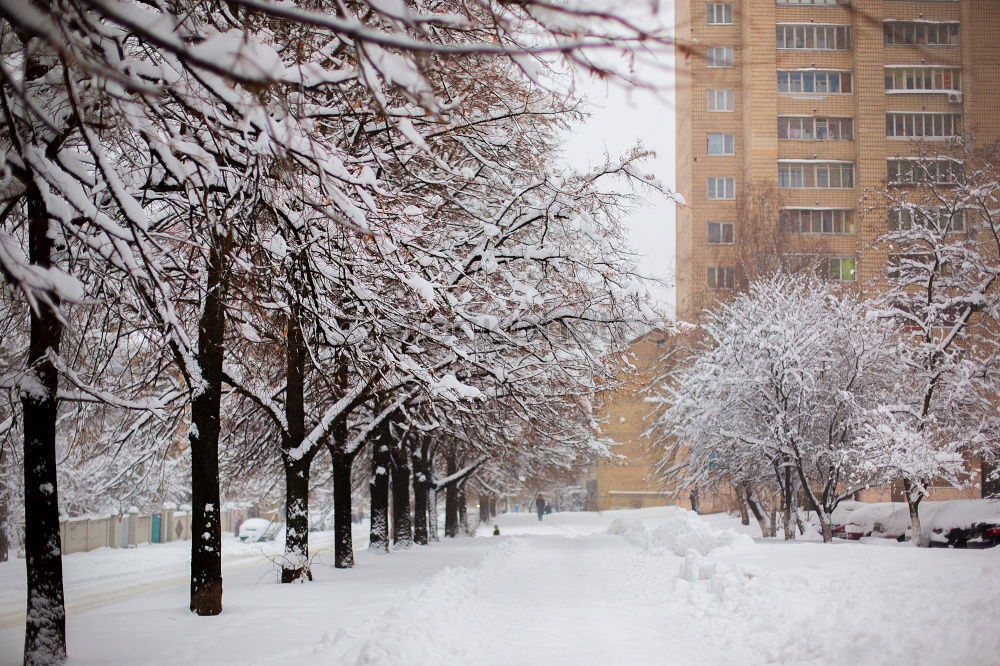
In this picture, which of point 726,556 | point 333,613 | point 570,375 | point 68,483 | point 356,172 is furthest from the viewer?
point 68,483

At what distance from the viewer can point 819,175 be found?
2355 inches

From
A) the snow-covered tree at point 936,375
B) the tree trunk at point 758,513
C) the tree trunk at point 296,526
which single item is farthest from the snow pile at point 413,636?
the tree trunk at point 758,513

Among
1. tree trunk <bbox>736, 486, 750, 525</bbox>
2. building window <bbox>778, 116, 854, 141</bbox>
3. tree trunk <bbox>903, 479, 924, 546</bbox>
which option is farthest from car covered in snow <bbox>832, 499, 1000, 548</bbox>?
building window <bbox>778, 116, 854, 141</bbox>

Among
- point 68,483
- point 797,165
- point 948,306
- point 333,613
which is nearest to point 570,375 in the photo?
point 333,613

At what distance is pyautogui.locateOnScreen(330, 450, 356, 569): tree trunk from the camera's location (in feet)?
57.5

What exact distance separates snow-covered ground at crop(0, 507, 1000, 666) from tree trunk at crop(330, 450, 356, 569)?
1.19 metres

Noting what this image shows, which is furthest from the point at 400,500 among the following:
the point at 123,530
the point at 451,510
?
the point at 123,530

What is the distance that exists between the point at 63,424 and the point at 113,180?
12735 millimetres

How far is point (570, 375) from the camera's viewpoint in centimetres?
1394

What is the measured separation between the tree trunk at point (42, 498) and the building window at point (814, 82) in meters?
60.1

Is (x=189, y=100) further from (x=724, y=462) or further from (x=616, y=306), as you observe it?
(x=724, y=462)

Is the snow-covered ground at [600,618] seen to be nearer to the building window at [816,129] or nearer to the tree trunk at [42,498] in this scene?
the tree trunk at [42,498]

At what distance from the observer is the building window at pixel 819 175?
59.6 meters

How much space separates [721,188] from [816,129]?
7556 mm
